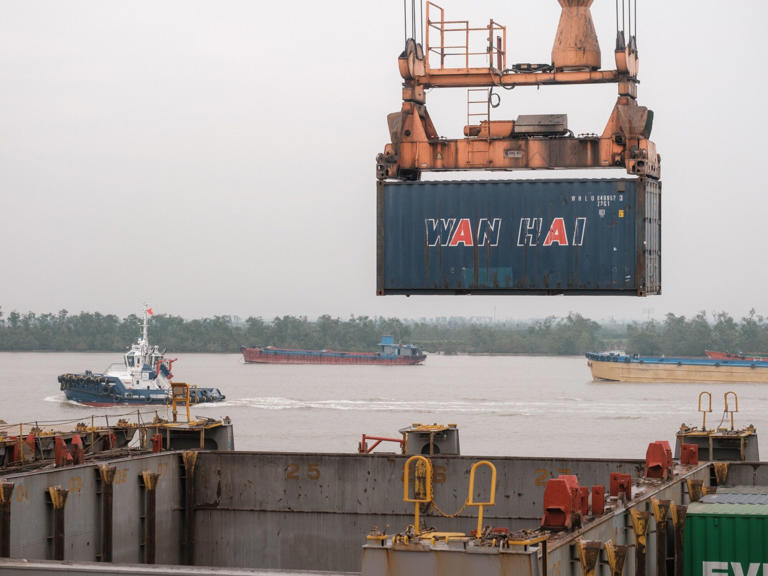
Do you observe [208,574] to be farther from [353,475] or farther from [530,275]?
[530,275]

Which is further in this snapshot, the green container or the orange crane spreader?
the orange crane spreader

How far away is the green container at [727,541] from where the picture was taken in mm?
14008

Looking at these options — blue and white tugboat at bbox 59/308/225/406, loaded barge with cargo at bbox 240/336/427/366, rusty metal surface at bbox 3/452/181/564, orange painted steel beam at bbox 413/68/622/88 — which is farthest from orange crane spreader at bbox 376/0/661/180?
loaded barge with cargo at bbox 240/336/427/366

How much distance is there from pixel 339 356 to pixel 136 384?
75.4 meters

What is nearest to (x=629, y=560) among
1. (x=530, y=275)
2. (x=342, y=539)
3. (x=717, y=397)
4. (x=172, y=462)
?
(x=342, y=539)

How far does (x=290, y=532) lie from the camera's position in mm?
22031

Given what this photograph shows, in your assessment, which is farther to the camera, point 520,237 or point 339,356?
point 339,356

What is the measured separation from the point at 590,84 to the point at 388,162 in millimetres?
5008

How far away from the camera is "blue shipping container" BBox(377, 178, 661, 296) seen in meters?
25.6

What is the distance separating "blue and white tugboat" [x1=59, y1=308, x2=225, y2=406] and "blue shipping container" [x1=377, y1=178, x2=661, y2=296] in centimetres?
5356

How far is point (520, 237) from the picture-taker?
2595 centimetres

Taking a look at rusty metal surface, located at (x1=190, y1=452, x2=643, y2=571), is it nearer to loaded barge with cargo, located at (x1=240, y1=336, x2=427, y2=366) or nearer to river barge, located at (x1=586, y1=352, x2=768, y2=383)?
river barge, located at (x1=586, y1=352, x2=768, y2=383)

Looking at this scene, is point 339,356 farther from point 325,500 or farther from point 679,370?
point 325,500

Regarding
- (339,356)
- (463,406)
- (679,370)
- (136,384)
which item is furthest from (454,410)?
(339,356)
